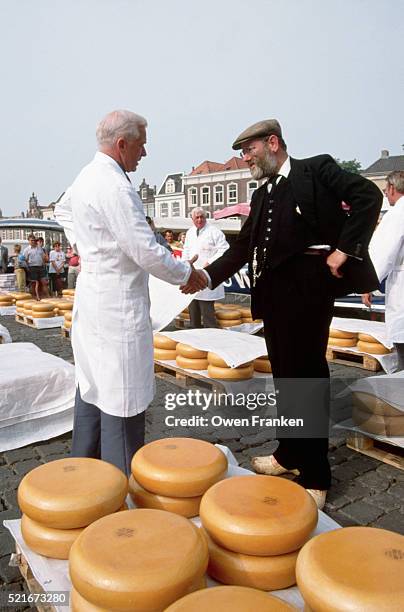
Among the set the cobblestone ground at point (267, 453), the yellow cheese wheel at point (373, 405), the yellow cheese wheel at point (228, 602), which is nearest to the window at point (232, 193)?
the cobblestone ground at point (267, 453)

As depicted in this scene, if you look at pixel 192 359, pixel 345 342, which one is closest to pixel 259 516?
pixel 192 359

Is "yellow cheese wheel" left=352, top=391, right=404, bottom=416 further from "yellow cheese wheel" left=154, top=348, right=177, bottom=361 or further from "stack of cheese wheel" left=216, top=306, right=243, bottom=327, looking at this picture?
"stack of cheese wheel" left=216, top=306, right=243, bottom=327

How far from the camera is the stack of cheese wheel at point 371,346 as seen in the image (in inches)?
213

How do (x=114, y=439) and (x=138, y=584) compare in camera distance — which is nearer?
(x=138, y=584)

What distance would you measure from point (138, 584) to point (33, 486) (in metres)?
0.64

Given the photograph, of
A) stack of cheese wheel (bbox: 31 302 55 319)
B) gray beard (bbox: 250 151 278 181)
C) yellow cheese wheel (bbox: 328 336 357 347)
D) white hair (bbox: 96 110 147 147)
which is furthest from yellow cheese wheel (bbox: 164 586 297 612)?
stack of cheese wheel (bbox: 31 302 55 319)

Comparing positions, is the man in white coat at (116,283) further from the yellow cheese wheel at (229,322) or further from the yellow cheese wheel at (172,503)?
the yellow cheese wheel at (229,322)

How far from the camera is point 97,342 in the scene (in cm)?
234

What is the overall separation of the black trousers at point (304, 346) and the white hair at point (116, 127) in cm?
104

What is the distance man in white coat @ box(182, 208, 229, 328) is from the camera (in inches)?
286

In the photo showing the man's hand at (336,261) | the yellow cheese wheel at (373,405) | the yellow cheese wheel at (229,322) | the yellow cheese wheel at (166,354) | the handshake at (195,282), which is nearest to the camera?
the man's hand at (336,261)

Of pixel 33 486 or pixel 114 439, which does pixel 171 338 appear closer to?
pixel 114 439

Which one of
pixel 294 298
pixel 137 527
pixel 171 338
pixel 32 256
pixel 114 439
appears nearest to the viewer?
pixel 137 527

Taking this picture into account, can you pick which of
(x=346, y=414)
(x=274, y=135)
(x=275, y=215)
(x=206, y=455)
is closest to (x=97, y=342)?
(x=206, y=455)
